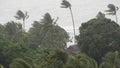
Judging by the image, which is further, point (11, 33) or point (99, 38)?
point (11, 33)

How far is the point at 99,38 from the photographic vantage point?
5547cm

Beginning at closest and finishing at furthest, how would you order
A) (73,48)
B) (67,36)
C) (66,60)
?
(66,60), (73,48), (67,36)

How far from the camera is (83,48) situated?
57281mm

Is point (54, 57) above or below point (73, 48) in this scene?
above

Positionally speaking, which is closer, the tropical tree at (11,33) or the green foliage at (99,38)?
the green foliage at (99,38)

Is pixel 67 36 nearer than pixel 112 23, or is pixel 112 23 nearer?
pixel 112 23

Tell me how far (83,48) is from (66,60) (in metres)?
27.8

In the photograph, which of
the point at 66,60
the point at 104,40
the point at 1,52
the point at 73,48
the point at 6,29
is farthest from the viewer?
the point at 73,48

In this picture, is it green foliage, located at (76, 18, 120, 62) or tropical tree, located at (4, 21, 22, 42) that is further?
tropical tree, located at (4, 21, 22, 42)

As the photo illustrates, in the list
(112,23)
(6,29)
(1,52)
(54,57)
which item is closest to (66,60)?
(54,57)

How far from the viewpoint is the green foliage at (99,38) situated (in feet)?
180

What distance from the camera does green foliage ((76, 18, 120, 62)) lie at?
2162 inches

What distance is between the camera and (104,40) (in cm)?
5541

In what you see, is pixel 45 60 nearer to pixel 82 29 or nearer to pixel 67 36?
pixel 82 29
